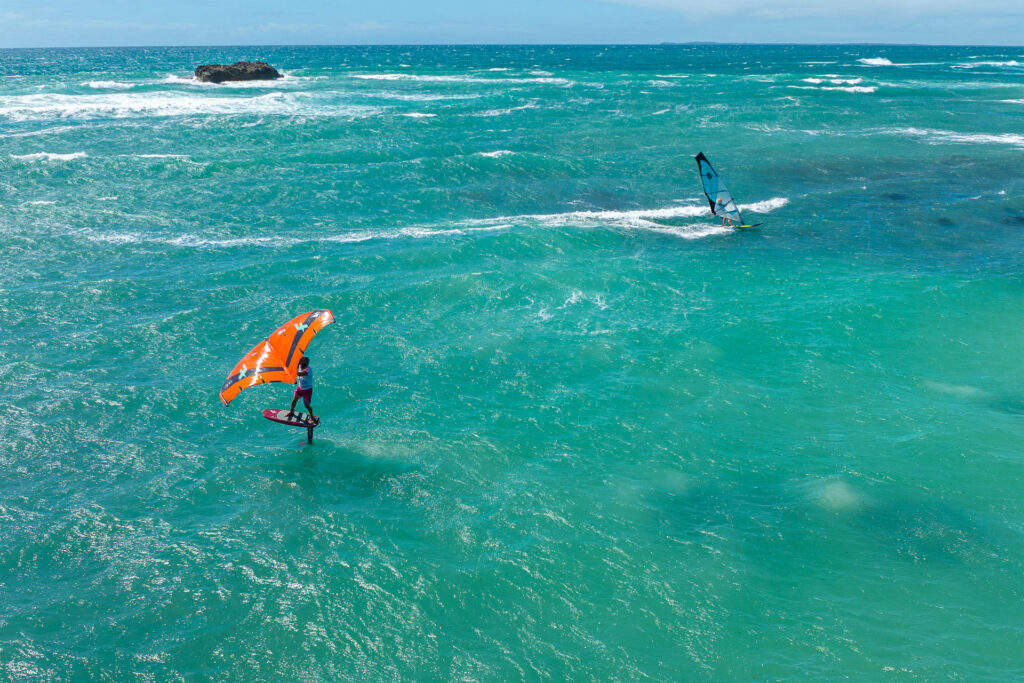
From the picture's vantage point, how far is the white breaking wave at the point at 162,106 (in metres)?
78.3

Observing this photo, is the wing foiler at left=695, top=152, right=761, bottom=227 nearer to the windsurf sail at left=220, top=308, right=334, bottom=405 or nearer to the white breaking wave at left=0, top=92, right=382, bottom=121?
the windsurf sail at left=220, top=308, right=334, bottom=405

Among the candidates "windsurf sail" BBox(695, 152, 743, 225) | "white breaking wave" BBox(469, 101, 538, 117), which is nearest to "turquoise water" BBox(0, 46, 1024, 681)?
"windsurf sail" BBox(695, 152, 743, 225)

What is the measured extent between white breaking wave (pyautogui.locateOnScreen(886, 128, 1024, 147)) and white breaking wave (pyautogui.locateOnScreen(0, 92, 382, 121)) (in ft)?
184

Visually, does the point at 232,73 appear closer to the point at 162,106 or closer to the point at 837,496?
the point at 162,106

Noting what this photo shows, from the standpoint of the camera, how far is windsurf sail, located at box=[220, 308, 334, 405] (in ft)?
59.4

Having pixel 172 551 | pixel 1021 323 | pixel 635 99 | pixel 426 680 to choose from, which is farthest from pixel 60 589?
pixel 635 99

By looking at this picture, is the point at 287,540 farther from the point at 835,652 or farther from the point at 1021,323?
the point at 1021,323

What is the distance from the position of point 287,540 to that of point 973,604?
603 inches

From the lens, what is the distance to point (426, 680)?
524 inches

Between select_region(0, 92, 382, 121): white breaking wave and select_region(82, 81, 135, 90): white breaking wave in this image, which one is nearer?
select_region(0, 92, 382, 121): white breaking wave

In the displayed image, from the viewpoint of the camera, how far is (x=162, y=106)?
85.4 metres

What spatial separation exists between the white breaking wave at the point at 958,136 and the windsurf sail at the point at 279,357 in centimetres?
6485

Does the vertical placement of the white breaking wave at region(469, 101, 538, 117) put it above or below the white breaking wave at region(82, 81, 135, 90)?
below

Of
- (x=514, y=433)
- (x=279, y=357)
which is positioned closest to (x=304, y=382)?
(x=279, y=357)
